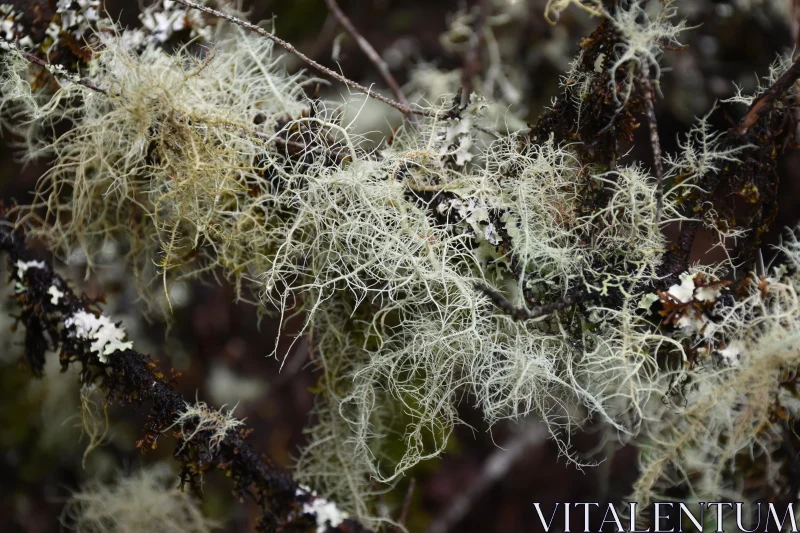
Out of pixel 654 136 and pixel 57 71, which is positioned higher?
pixel 57 71

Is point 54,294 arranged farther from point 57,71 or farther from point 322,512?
point 322,512

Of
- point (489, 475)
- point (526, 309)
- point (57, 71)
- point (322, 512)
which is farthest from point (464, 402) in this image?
point (57, 71)

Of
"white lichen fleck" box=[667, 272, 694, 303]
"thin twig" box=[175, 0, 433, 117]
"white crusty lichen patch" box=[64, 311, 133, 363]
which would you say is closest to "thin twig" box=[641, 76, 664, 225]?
"white lichen fleck" box=[667, 272, 694, 303]

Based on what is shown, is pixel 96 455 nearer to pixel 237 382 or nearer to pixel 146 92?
pixel 237 382

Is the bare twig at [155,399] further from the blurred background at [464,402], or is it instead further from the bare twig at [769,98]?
A: the bare twig at [769,98]

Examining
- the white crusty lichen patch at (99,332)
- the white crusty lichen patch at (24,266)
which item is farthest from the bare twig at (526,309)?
the white crusty lichen patch at (24,266)

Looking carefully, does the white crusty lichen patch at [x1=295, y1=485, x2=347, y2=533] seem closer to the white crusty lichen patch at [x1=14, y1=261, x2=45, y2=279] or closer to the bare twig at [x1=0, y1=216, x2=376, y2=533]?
the bare twig at [x1=0, y1=216, x2=376, y2=533]
